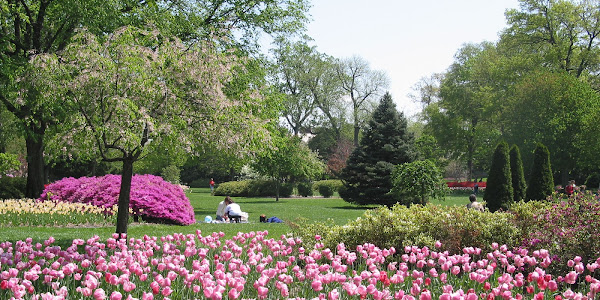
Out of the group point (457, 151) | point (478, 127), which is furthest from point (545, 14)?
point (457, 151)

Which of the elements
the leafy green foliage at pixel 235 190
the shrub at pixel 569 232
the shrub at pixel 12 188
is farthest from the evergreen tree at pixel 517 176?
the leafy green foliage at pixel 235 190

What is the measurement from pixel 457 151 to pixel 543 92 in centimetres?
1389

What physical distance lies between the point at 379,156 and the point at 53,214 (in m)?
16.9

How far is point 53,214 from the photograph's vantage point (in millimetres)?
13336

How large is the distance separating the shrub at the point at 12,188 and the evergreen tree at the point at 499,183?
1797 cm

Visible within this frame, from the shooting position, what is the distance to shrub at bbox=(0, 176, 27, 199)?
2052 cm

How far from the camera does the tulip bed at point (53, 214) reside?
1263cm

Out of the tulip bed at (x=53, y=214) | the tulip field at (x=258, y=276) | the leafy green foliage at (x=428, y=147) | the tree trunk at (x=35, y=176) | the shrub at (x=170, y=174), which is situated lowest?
the tulip field at (x=258, y=276)

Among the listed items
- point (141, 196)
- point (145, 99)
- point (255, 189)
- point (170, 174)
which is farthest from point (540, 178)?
point (170, 174)

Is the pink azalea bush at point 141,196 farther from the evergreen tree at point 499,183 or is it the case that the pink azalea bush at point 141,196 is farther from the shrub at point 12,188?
the evergreen tree at point 499,183

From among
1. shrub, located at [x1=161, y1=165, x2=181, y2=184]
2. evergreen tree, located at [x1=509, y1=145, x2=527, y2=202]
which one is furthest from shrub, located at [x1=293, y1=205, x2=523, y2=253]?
shrub, located at [x1=161, y1=165, x2=181, y2=184]

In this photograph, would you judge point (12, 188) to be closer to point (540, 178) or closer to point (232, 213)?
point (232, 213)

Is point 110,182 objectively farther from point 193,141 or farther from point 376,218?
point 376,218

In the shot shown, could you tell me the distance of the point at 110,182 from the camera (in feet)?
50.0
